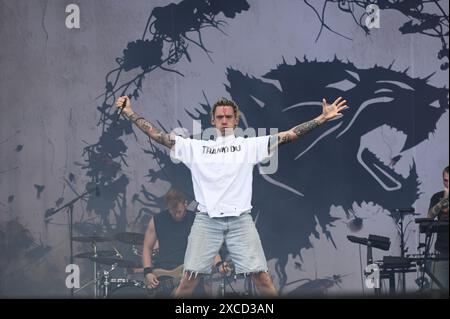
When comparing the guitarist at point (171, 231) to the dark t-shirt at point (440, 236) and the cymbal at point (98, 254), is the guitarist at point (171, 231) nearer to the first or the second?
the cymbal at point (98, 254)

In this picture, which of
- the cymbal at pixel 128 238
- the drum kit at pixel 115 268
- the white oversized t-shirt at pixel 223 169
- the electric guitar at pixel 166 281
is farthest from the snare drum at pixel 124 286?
the white oversized t-shirt at pixel 223 169

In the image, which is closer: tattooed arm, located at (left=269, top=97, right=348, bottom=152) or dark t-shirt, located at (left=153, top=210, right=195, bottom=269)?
tattooed arm, located at (left=269, top=97, right=348, bottom=152)

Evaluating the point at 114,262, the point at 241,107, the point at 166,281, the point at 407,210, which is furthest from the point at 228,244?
the point at 407,210

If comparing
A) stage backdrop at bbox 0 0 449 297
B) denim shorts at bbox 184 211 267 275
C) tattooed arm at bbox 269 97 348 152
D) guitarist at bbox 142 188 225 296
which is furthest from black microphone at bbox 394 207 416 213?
denim shorts at bbox 184 211 267 275

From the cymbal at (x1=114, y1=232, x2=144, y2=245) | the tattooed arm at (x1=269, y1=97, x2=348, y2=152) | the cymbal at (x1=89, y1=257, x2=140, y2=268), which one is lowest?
the cymbal at (x1=89, y1=257, x2=140, y2=268)

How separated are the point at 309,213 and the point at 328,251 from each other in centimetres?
43

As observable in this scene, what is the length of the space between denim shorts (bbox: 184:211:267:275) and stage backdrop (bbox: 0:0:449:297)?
1.92 meters

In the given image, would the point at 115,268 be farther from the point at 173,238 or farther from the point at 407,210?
the point at 407,210

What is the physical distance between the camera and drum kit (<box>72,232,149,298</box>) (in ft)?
33.9

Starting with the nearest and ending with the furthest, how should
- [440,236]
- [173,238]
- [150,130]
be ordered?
[150,130] < [440,236] < [173,238]

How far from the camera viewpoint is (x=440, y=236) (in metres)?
10.2

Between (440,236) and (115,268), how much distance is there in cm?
320

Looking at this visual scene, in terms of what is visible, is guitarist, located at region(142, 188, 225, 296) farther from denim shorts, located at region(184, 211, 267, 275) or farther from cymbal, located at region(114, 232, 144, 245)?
denim shorts, located at region(184, 211, 267, 275)

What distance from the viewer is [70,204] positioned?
10.7m
